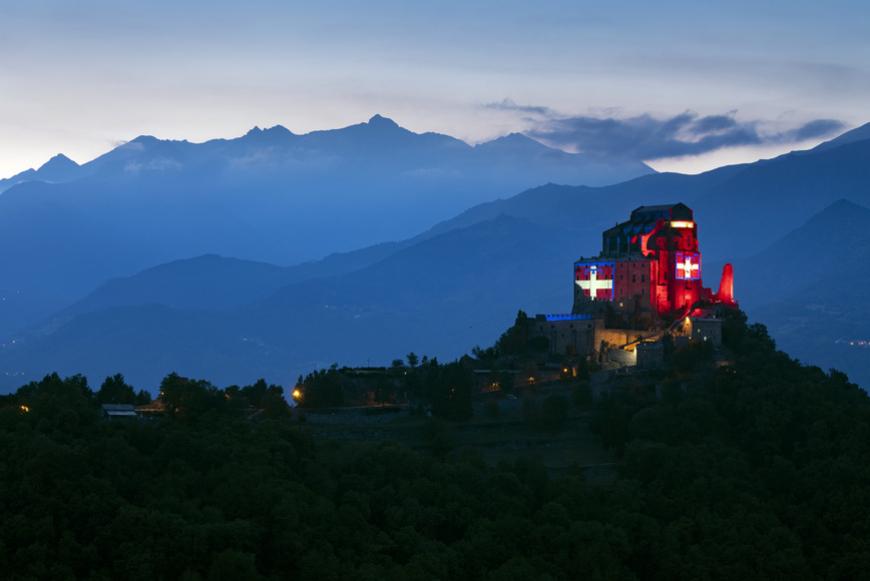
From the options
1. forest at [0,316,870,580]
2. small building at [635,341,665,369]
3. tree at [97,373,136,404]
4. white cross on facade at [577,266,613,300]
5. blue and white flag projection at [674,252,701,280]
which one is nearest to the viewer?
forest at [0,316,870,580]

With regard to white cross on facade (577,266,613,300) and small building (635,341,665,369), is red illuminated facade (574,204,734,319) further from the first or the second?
small building (635,341,665,369)

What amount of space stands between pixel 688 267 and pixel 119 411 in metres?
47.7

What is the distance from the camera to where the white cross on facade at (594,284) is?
112 m

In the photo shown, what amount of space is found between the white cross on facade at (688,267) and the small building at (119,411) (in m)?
45.4

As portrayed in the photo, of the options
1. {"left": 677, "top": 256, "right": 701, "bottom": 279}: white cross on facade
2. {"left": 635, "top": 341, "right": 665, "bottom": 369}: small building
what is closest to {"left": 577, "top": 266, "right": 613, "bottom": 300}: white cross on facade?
{"left": 677, "top": 256, "right": 701, "bottom": 279}: white cross on facade

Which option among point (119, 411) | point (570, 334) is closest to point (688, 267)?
point (570, 334)

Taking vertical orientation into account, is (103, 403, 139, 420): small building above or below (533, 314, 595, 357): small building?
below

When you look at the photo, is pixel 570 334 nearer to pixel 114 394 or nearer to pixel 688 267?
pixel 688 267

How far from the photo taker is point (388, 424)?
315 ft

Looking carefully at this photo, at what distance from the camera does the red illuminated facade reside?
10969 centimetres

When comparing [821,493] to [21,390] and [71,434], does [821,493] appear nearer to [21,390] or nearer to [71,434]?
[71,434]

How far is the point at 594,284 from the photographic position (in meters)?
114

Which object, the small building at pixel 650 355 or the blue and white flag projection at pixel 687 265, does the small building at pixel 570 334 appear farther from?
the blue and white flag projection at pixel 687 265

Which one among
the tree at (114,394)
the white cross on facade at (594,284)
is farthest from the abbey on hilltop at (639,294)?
the tree at (114,394)
